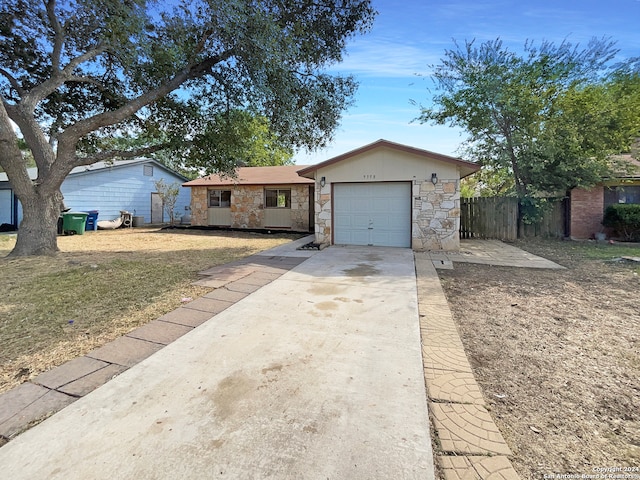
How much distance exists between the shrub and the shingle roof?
449 inches

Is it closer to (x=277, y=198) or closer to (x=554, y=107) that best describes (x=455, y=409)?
(x=554, y=107)

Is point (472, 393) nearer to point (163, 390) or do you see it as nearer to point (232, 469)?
point (232, 469)

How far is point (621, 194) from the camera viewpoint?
39.5 feet

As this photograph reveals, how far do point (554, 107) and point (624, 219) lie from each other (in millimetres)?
4497

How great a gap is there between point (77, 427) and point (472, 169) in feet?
32.5

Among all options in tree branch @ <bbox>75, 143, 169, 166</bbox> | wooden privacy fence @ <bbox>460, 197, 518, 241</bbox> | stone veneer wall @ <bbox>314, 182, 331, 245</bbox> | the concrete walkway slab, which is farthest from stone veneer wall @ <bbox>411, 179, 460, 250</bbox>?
tree branch @ <bbox>75, 143, 169, 166</bbox>

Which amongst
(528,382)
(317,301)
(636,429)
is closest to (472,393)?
(528,382)

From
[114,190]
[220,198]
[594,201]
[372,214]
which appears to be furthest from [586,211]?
[114,190]

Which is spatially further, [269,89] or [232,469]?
[269,89]

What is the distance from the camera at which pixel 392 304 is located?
466 centimetres

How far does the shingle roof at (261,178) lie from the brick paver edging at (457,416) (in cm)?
1256

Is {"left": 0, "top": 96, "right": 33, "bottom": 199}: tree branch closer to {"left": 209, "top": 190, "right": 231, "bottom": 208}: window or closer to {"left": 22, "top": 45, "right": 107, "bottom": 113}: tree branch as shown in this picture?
{"left": 22, "top": 45, "right": 107, "bottom": 113}: tree branch

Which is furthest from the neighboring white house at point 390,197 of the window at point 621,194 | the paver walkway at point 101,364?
the window at point 621,194

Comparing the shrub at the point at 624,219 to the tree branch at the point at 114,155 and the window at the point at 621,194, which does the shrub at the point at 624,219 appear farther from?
the tree branch at the point at 114,155
